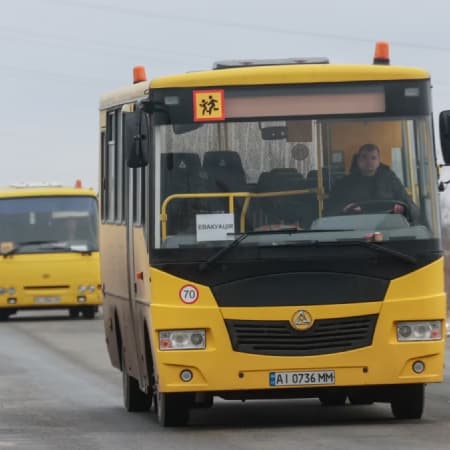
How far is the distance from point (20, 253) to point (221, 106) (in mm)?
26079

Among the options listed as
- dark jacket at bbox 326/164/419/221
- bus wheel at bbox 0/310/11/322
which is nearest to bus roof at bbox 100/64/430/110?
dark jacket at bbox 326/164/419/221

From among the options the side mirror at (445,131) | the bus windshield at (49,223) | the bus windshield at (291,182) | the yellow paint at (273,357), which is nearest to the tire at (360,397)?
the yellow paint at (273,357)

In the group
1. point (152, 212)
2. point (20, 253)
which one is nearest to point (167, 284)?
point (152, 212)

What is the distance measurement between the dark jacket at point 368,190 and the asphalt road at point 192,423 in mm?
1695

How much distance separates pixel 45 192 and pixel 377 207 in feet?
86.3

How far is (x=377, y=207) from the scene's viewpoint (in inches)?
592

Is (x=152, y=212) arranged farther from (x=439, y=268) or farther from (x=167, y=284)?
(x=439, y=268)

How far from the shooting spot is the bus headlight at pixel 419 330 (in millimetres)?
14844

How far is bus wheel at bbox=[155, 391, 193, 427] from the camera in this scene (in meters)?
15.3

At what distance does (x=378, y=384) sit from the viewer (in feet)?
48.7

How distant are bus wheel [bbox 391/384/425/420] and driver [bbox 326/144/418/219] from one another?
1.41 metres

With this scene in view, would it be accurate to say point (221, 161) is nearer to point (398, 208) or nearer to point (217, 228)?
point (217, 228)

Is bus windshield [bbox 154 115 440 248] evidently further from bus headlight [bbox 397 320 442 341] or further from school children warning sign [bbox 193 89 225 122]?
bus headlight [bbox 397 320 442 341]

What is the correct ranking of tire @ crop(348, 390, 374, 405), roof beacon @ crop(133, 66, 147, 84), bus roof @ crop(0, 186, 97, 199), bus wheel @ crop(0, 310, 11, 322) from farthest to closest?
bus wheel @ crop(0, 310, 11, 322)
bus roof @ crop(0, 186, 97, 199)
roof beacon @ crop(133, 66, 147, 84)
tire @ crop(348, 390, 374, 405)
